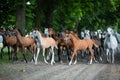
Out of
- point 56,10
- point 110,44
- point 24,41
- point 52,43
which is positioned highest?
point 56,10

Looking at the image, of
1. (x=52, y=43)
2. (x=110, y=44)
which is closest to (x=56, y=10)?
(x=110, y=44)

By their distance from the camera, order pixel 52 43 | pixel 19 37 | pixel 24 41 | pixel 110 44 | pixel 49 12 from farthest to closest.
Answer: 1. pixel 49 12
2. pixel 110 44
3. pixel 52 43
4. pixel 24 41
5. pixel 19 37

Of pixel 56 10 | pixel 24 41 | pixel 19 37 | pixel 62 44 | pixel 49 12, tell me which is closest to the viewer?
pixel 19 37

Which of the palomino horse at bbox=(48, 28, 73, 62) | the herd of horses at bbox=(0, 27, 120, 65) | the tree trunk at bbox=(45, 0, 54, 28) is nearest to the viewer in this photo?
the herd of horses at bbox=(0, 27, 120, 65)

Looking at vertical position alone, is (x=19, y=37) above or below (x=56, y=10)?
below

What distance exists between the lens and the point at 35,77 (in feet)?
60.0

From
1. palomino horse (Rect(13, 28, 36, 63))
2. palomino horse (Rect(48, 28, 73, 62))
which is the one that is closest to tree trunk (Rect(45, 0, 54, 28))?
palomino horse (Rect(48, 28, 73, 62))

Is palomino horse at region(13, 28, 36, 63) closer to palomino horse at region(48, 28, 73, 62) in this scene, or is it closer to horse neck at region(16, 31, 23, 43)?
horse neck at region(16, 31, 23, 43)

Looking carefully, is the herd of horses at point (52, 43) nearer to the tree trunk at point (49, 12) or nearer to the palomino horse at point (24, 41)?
the palomino horse at point (24, 41)

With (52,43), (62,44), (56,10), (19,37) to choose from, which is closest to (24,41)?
(19,37)

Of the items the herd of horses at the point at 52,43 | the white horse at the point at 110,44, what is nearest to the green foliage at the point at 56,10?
the herd of horses at the point at 52,43

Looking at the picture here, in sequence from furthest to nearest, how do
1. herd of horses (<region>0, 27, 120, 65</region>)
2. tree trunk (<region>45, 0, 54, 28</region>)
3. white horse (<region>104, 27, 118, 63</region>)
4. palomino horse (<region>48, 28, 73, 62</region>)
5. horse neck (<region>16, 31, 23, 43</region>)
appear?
tree trunk (<region>45, 0, 54, 28</region>), white horse (<region>104, 27, 118, 63</region>), palomino horse (<region>48, 28, 73, 62</region>), herd of horses (<region>0, 27, 120, 65</region>), horse neck (<region>16, 31, 23, 43</region>)

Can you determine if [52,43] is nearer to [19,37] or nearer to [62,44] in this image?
[62,44]

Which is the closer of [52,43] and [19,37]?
[19,37]
